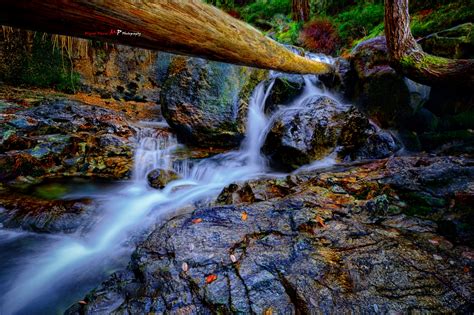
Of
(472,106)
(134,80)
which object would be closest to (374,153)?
(472,106)

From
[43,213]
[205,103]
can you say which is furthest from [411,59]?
[43,213]

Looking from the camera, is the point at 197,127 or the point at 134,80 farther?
the point at 134,80

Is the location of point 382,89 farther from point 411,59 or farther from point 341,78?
point 411,59

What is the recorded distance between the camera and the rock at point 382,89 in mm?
5363

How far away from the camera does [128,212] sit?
394cm

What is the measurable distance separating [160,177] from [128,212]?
3.27 feet

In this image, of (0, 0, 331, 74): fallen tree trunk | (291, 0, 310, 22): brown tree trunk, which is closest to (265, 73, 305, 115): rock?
(0, 0, 331, 74): fallen tree trunk

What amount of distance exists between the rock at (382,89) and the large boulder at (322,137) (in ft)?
3.28

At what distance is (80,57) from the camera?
7406mm

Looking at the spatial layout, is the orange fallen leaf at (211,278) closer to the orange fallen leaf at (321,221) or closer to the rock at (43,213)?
the orange fallen leaf at (321,221)

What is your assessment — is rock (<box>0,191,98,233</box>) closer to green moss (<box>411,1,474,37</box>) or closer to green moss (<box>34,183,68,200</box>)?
green moss (<box>34,183,68,200</box>)

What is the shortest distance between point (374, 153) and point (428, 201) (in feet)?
7.69

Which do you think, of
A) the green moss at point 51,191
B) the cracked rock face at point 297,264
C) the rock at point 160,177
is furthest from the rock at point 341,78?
the green moss at point 51,191

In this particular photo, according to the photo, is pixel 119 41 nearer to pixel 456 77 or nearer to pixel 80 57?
pixel 456 77
